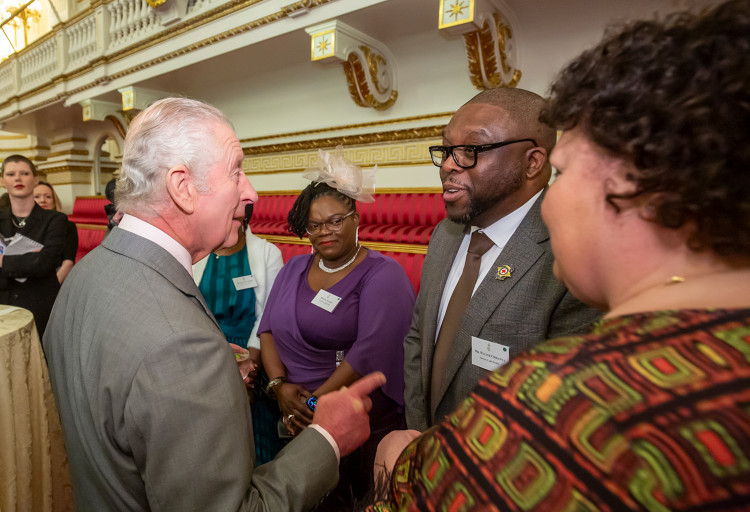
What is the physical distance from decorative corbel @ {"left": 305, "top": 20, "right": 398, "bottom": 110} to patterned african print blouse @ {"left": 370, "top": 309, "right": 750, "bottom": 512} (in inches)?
150

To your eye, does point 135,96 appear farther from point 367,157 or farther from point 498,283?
point 498,283

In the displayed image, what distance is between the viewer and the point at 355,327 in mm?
2066

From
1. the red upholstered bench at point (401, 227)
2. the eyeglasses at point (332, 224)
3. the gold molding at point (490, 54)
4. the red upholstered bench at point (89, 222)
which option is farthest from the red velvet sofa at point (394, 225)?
the red upholstered bench at point (89, 222)

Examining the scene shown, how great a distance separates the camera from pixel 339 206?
223 cm

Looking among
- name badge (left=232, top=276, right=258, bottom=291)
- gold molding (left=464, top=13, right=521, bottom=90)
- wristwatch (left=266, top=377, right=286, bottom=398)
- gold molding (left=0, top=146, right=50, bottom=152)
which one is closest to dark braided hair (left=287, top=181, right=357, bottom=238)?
name badge (left=232, top=276, right=258, bottom=291)

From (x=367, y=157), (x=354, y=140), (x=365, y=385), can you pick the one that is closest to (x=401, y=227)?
(x=367, y=157)

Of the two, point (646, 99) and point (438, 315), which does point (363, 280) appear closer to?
point (438, 315)

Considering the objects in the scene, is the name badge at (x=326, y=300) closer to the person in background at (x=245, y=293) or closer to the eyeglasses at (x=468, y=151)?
the person in background at (x=245, y=293)

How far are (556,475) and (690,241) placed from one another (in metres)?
0.35

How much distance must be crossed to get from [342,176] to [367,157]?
241cm

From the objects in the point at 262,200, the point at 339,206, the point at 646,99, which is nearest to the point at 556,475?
the point at 646,99

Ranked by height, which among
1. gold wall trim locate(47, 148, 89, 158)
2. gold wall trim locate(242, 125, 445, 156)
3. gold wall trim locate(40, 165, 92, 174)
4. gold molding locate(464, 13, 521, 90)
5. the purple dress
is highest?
gold molding locate(464, 13, 521, 90)

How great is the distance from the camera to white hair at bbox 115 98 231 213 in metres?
1.00

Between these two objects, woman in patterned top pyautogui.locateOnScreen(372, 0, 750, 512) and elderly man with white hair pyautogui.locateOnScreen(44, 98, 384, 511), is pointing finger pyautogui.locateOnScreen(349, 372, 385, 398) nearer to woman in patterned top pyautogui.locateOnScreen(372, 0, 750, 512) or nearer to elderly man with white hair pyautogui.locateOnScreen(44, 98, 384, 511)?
elderly man with white hair pyautogui.locateOnScreen(44, 98, 384, 511)
